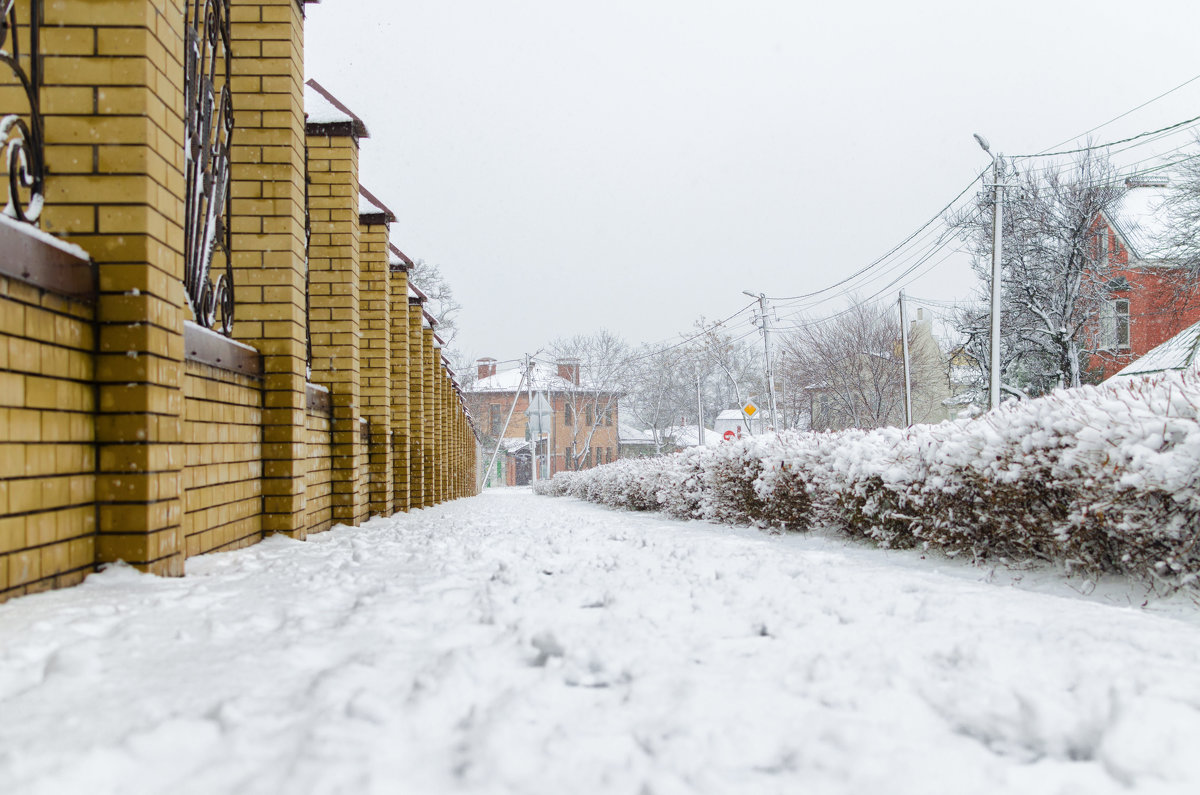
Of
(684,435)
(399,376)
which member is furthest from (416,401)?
(684,435)

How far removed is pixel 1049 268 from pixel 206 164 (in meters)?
26.4

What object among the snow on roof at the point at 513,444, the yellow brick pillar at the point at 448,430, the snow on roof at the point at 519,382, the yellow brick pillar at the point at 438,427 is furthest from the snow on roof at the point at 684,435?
the yellow brick pillar at the point at 438,427

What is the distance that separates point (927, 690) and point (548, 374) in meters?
64.6

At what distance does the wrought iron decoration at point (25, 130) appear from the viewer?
259 cm

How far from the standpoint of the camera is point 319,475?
615 centimetres

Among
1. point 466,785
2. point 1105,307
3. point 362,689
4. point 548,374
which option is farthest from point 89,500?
point 548,374

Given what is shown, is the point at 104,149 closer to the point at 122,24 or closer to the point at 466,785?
the point at 122,24

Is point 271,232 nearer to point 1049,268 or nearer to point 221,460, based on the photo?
point 221,460

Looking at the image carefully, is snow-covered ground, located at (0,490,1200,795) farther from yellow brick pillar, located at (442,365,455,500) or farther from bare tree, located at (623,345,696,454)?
bare tree, located at (623,345,696,454)

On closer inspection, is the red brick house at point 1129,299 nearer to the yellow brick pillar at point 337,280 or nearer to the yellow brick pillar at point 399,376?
the yellow brick pillar at point 399,376

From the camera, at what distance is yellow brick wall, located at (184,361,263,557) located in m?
3.68

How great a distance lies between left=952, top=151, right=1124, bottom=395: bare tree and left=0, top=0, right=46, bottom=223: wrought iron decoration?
24904 mm

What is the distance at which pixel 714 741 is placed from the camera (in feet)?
5.18

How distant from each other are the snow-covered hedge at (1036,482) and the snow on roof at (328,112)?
15.5ft
